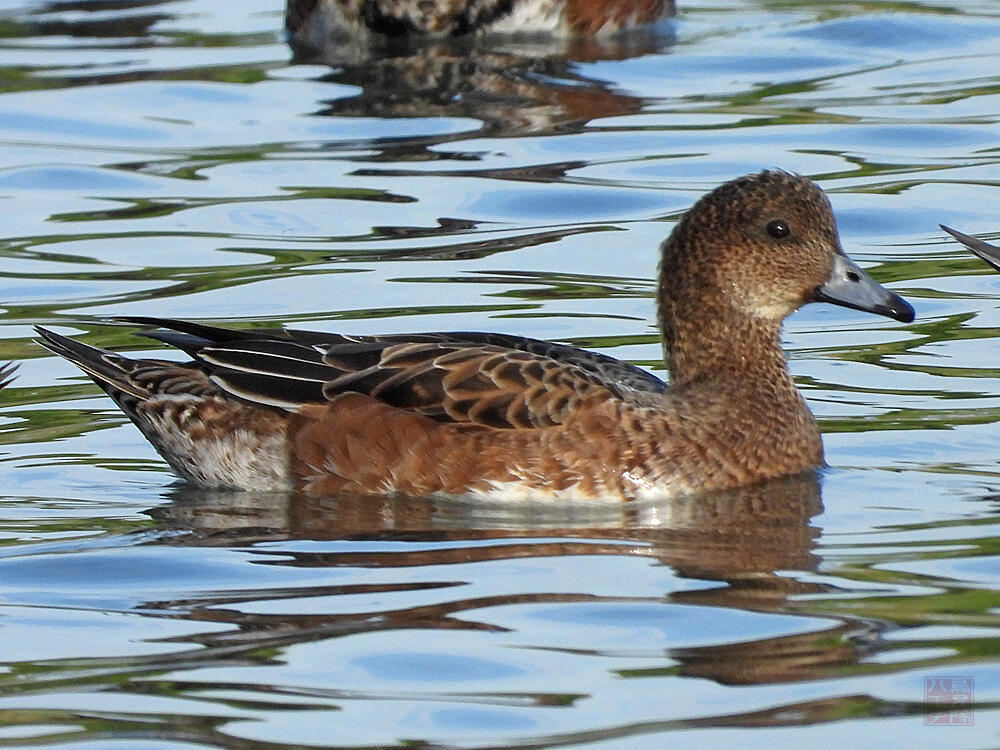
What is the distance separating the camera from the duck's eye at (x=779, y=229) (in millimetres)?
7484

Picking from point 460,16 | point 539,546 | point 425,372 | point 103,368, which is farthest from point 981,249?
point 460,16

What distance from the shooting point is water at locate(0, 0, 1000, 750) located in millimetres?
5066

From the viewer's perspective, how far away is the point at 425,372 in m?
7.19

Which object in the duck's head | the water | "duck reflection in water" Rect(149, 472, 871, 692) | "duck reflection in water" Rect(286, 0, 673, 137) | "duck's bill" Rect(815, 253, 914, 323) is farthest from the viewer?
"duck reflection in water" Rect(286, 0, 673, 137)

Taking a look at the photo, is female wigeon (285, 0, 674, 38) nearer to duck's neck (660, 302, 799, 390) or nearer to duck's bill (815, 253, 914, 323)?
duck's neck (660, 302, 799, 390)

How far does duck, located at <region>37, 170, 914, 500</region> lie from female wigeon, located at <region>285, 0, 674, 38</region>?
6.32 m

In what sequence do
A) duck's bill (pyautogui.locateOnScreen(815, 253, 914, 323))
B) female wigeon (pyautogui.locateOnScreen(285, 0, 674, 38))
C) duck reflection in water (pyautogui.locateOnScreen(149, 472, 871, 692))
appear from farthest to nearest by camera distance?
female wigeon (pyautogui.locateOnScreen(285, 0, 674, 38))
duck's bill (pyautogui.locateOnScreen(815, 253, 914, 323))
duck reflection in water (pyautogui.locateOnScreen(149, 472, 871, 692))

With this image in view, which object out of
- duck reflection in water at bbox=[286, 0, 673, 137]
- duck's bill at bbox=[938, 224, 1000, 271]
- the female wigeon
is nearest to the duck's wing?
duck's bill at bbox=[938, 224, 1000, 271]

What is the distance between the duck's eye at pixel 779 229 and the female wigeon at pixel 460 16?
6.46m

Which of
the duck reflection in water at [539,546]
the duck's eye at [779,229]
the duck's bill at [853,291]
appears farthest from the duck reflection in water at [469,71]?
the duck reflection in water at [539,546]

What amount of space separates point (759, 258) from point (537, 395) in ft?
3.16

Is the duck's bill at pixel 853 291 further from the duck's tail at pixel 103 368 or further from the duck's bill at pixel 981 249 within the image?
the duck's tail at pixel 103 368

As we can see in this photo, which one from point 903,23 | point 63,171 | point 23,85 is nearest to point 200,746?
point 63,171

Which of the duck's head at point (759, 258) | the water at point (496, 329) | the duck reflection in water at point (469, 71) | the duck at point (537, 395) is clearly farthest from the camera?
the duck reflection in water at point (469, 71)
